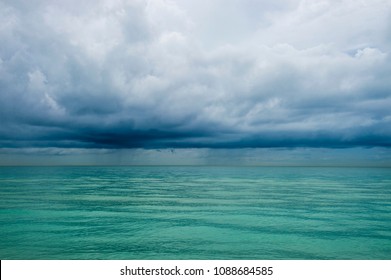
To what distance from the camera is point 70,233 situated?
20.4m

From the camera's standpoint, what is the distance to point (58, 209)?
2939cm

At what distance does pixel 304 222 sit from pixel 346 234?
3.46 metres

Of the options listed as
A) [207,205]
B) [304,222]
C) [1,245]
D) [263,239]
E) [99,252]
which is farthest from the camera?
[207,205]

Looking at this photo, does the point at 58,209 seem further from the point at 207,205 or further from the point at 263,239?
the point at 263,239

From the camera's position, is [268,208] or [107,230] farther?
[268,208]

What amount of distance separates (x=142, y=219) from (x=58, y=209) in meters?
8.26

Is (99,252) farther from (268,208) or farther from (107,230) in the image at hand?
(268,208)

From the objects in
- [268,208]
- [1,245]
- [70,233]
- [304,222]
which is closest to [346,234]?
[304,222]

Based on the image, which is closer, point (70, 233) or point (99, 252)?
point (99, 252)

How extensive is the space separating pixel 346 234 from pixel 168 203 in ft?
53.1
